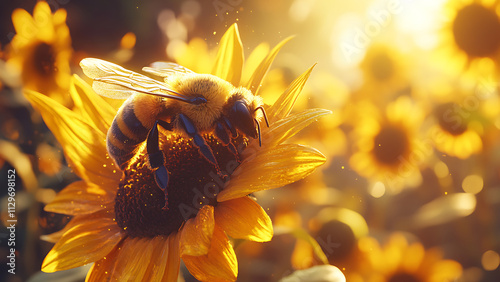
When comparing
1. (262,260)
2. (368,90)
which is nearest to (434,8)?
(368,90)

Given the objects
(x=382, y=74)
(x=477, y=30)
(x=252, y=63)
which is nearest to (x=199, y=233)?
(x=252, y=63)

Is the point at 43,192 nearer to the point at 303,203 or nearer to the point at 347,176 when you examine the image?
the point at 303,203

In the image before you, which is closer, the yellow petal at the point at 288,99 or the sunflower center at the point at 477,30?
the yellow petal at the point at 288,99

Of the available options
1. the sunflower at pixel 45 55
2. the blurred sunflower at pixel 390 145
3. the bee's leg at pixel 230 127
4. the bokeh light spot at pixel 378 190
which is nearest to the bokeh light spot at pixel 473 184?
the blurred sunflower at pixel 390 145

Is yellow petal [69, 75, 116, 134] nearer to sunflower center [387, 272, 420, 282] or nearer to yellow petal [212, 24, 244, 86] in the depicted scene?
yellow petal [212, 24, 244, 86]

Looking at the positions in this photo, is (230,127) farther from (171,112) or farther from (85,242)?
(85,242)

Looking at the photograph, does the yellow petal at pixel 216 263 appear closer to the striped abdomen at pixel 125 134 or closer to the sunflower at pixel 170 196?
the sunflower at pixel 170 196

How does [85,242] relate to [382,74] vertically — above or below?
below
